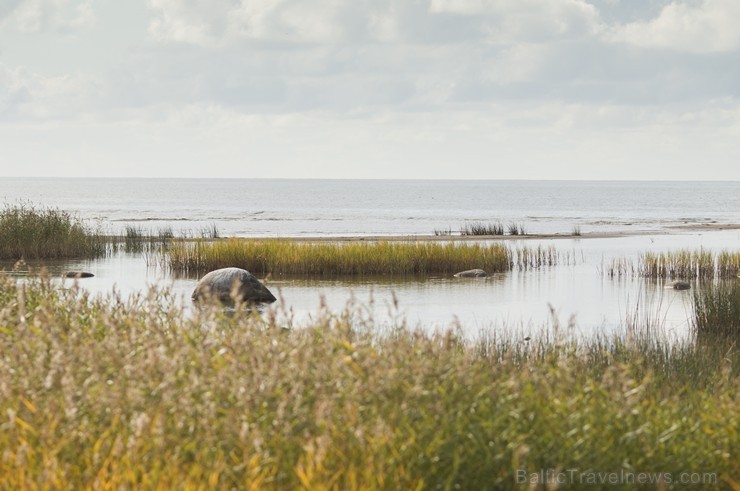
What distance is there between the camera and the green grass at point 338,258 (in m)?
26.8

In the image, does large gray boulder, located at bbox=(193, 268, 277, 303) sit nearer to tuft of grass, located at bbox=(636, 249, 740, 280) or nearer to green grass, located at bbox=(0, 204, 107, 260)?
tuft of grass, located at bbox=(636, 249, 740, 280)

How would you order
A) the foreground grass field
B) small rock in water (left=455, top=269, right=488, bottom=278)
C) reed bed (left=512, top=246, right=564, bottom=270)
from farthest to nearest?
reed bed (left=512, top=246, right=564, bottom=270)
small rock in water (left=455, top=269, right=488, bottom=278)
the foreground grass field

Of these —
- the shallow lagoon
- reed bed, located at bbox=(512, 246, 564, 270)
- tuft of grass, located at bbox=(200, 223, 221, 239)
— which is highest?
tuft of grass, located at bbox=(200, 223, 221, 239)

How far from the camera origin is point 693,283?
23812 mm

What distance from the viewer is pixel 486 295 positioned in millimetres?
21797

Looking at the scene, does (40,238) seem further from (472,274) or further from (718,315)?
(718,315)

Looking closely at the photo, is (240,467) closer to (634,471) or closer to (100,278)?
(634,471)

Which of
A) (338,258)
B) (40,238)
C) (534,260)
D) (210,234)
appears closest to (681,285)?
(534,260)

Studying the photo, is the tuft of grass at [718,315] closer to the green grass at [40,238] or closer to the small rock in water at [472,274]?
the small rock in water at [472,274]

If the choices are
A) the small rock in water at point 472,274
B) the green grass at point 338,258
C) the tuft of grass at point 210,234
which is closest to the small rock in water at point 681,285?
the small rock in water at point 472,274

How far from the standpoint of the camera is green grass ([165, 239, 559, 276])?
26.8 metres

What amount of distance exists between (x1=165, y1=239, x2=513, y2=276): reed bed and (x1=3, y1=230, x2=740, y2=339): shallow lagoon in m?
1.03

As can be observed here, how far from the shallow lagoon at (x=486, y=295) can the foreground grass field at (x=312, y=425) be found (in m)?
7.10

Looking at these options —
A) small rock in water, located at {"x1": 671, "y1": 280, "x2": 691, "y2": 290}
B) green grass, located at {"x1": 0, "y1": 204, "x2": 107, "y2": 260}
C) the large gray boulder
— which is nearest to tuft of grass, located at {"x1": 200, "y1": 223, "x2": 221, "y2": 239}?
green grass, located at {"x1": 0, "y1": 204, "x2": 107, "y2": 260}
